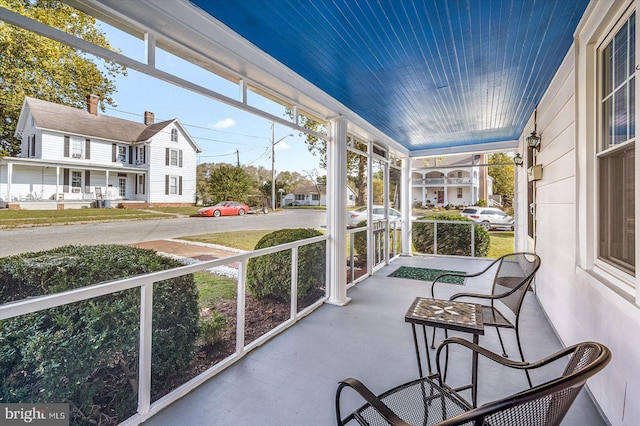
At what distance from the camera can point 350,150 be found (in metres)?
4.86

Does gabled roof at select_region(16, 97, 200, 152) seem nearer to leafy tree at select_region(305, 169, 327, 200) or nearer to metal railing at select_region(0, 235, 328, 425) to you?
metal railing at select_region(0, 235, 328, 425)

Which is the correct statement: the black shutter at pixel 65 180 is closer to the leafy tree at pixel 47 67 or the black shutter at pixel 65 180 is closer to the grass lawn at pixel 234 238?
the leafy tree at pixel 47 67

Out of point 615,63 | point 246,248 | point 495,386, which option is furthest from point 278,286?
point 615,63

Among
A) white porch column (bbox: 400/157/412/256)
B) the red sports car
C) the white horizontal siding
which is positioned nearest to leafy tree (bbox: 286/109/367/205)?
the red sports car

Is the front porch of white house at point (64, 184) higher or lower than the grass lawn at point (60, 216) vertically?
higher

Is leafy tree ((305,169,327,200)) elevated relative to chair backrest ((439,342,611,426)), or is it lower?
elevated

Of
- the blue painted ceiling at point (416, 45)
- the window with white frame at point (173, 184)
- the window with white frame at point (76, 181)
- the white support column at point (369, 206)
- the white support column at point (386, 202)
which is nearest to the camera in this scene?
the window with white frame at point (76, 181)

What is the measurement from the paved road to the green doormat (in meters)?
3.57

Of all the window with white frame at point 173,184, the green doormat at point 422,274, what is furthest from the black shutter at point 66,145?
the green doormat at point 422,274

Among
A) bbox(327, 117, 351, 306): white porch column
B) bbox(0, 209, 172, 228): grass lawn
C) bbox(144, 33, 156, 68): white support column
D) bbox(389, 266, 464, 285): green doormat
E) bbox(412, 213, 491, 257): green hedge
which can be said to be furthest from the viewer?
bbox(412, 213, 491, 257): green hedge

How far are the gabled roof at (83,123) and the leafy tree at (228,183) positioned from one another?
1.97 ft

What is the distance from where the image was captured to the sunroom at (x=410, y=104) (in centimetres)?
184

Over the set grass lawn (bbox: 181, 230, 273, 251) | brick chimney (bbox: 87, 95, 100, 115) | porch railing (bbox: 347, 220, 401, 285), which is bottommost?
porch railing (bbox: 347, 220, 401, 285)

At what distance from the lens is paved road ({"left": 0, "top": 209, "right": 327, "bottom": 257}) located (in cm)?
146
